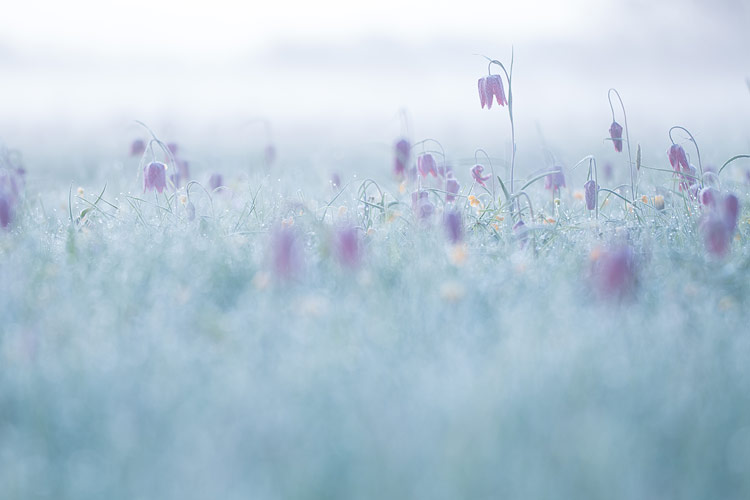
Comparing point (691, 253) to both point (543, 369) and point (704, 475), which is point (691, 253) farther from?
point (704, 475)

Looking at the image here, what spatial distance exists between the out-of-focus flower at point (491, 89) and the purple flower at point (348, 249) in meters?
0.98

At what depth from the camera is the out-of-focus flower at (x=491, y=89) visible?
2801mm

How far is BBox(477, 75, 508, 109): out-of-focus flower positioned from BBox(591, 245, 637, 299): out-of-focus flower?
1.01m

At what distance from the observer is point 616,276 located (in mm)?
1805

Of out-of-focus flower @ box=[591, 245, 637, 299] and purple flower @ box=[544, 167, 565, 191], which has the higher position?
purple flower @ box=[544, 167, 565, 191]

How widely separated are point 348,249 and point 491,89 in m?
1.07

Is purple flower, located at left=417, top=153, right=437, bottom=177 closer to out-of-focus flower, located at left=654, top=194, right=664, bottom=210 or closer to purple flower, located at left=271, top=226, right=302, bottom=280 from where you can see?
out-of-focus flower, located at left=654, top=194, right=664, bottom=210

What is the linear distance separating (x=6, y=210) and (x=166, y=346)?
1.10 m

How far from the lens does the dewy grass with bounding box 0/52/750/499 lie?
4.23 feet

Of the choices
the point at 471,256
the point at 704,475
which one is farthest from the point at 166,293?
the point at 704,475

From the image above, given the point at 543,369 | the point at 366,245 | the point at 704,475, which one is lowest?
the point at 704,475

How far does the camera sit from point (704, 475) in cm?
130

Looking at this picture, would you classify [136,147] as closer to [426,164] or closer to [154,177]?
[154,177]

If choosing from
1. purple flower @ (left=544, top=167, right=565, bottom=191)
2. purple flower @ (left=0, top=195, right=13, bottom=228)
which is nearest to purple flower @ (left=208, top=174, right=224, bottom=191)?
purple flower @ (left=0, top=195, right=13, bottom=228)
